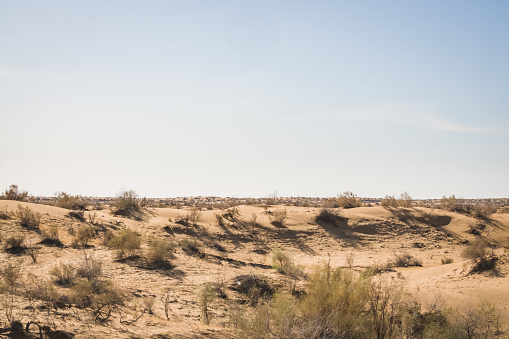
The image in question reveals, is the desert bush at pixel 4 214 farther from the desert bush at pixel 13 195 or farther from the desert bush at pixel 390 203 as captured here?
the desert bush at pixel 390 203

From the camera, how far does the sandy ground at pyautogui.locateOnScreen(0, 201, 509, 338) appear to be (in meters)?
8.45

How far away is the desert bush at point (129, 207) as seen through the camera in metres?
25.5

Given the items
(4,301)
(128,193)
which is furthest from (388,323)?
(128,193)

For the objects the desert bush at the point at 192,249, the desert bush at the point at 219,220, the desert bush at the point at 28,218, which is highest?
the desert bush at the point at 28,218

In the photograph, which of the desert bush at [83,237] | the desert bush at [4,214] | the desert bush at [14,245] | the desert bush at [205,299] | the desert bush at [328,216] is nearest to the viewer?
the desert bush at [205,299]

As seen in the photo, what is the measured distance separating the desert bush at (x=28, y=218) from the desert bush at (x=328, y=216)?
1703 cm

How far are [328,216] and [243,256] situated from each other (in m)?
9.11

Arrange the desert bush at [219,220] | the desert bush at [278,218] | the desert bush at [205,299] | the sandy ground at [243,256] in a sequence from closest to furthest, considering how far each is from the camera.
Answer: the sandy ground at [243,256]
the desert bush at [205,299]
the desert bush at [219,220]
the desert bush at [278,218]

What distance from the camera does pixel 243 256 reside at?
20562mm

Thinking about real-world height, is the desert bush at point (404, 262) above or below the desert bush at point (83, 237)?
below

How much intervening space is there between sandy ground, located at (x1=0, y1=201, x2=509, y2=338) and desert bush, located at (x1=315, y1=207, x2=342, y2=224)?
1.56 feet

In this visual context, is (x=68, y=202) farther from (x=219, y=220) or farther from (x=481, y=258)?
(x=481, y=258)

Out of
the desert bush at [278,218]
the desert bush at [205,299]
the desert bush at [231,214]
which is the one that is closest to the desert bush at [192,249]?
the desert bush at [205,299]

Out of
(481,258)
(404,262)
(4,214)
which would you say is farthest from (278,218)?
(4,214)
